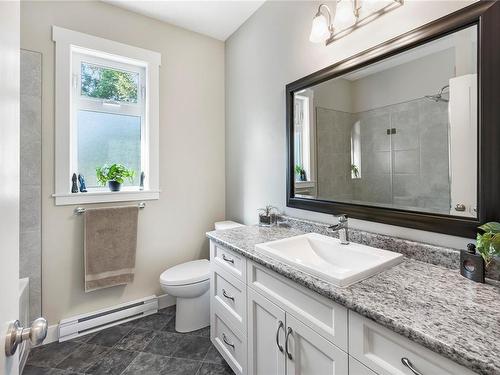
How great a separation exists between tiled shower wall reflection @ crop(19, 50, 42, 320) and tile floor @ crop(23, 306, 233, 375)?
34 cm

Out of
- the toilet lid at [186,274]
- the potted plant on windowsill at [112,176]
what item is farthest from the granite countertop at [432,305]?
the potted plant on windowsill at [112,176]

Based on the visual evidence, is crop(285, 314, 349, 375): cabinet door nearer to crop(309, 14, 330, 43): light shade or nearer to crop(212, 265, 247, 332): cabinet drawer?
crop(212, 265, 247, 332): cabinet drawer

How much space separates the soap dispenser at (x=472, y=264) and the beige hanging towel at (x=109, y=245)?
2057mm

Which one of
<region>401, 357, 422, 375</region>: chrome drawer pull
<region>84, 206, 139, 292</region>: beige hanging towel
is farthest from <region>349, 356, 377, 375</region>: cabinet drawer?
<region>84, 206, 139, 292</region>: beige hanging towel

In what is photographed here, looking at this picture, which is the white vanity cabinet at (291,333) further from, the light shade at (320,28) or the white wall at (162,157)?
the light shade at (320,28)

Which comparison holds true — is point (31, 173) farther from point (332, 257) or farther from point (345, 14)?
point (345, 14)

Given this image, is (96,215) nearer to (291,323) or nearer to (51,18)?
(51,18)

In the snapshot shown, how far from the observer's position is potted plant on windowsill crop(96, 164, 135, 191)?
2062 mm

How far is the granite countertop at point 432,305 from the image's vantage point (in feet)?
1.86

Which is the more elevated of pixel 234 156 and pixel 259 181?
pixel 234 156

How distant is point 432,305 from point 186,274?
5.36ft

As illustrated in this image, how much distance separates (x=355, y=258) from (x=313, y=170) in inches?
Result: 25.2

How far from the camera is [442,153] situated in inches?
41.0

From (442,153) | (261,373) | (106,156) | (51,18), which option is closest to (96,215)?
(106,156)
